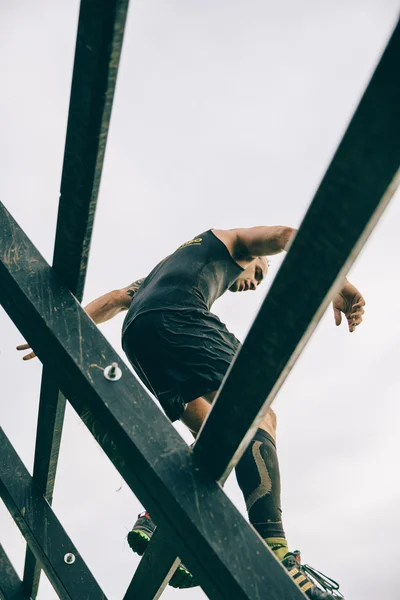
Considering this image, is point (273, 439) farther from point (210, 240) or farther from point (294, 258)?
point (294, 258)

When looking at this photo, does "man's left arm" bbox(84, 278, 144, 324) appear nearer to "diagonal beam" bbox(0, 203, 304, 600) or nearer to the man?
the man

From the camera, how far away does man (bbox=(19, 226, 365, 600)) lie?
172cm

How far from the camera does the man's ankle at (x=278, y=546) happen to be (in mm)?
1612

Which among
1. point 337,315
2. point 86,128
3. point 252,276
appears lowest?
point 337,315

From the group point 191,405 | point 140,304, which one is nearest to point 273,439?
point 191,405

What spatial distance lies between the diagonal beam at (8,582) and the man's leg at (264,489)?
1805 millimetres

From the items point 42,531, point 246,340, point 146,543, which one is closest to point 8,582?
point 42,531

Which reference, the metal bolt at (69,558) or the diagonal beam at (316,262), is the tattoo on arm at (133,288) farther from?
the diagonal beam at (316,262)

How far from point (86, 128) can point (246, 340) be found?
1.77 ft

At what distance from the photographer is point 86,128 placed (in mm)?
1219

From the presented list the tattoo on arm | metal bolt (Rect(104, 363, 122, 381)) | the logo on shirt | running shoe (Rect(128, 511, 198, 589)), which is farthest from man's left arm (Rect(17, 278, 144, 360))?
metal bolt (Rect(104, 363, 122, 381))

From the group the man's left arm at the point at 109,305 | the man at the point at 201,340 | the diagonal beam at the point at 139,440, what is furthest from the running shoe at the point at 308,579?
the man's left arm at the point at 109,305

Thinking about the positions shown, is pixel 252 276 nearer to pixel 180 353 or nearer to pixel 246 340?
pixel 180 353

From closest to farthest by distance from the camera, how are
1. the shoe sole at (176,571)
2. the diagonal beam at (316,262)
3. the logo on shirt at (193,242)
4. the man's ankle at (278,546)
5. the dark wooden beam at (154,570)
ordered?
the diagonal beam at (316,262), the man's ankle at (278,546), the dark wooden beam at (154,570), the shoe sole at (176,571), the logo on shirt at (193,242)
